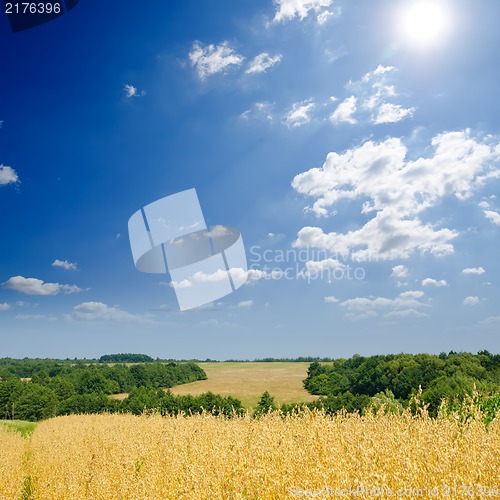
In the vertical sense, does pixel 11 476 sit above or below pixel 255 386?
above

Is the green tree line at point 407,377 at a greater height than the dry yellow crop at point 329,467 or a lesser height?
lesser

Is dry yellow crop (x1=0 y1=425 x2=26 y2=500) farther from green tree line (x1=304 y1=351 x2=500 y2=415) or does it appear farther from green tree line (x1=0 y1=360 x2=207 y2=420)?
green tree line (x1=0 y1=360 x2=207 y2=420)

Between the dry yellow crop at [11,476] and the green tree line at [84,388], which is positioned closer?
the dry yellow crop at [11,476]

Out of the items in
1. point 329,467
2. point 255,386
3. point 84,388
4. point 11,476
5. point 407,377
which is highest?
point 329,467

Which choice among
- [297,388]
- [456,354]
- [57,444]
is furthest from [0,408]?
[456,354]

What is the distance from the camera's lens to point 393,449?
177 inches

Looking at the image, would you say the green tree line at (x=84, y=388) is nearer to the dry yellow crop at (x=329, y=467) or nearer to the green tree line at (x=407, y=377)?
the green tree line at (x=407, y=377)

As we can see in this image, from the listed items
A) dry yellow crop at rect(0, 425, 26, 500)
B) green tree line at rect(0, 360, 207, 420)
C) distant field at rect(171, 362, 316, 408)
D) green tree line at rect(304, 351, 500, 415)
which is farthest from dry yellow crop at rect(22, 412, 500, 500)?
distant field at rect(171, 362, 316, 408)

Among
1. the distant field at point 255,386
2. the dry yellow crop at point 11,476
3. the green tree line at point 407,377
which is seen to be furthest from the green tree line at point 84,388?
the dry yellow crop at point 11,476

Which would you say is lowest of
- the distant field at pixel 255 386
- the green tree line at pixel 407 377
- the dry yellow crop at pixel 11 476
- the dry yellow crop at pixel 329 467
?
the distant field at pixel 255 386

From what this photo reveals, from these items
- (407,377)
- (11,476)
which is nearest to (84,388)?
(407,377)

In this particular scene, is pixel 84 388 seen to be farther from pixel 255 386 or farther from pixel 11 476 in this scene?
pixel 11 476

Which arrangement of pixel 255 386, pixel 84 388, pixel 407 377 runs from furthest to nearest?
Result: pixel 84 388, pixel 255 386, pixel 407 377

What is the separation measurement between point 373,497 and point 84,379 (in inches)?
2836
